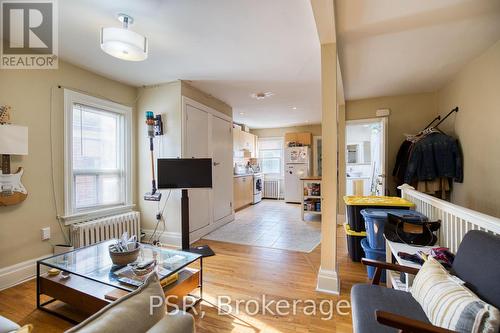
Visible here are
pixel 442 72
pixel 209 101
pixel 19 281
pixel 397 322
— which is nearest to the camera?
pixel 397 322

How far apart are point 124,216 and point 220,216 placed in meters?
1.66

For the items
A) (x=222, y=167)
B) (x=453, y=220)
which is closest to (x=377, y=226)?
(x=453, y=220)

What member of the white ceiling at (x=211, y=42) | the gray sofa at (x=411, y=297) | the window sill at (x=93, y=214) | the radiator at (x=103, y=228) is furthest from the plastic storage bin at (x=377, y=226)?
the window sill at (x=93, y=214)

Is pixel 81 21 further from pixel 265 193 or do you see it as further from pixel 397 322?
pixel 265 193

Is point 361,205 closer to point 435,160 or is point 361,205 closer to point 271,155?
point 435,160

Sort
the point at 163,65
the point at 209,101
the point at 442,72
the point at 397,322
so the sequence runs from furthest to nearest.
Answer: the point at 209,101, the point at 442,72, the point at 163,65, the point at 397,322

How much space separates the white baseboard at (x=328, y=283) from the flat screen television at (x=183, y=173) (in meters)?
1.69

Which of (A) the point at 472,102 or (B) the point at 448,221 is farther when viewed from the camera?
(A) the point at 472,102

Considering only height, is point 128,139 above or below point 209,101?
below

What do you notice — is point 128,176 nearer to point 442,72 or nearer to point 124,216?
point 124,216

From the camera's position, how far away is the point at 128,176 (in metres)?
3.49

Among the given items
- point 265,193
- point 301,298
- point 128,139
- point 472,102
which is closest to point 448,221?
point 301,298

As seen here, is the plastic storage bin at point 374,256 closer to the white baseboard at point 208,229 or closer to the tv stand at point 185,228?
the tv stand at point 185,228

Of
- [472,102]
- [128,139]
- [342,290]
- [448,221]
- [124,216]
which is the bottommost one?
[342,290]
